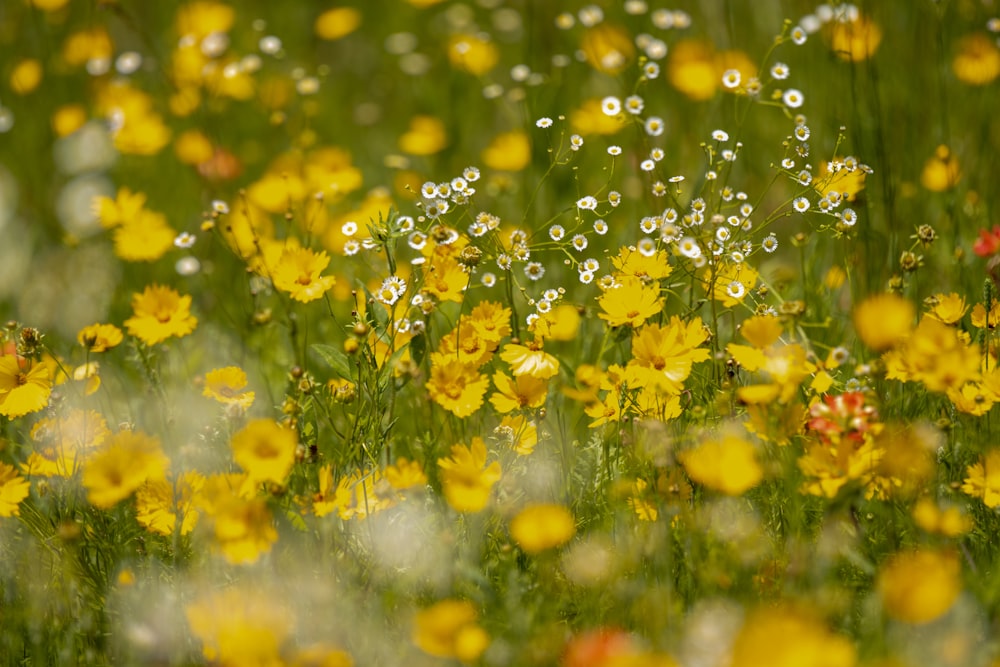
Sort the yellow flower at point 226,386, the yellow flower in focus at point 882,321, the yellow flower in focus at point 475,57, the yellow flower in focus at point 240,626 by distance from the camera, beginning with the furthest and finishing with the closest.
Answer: the yellow flower in focus at point 475,57
the yellow flower at point 226,386
the yellow flower in focus at point 882,321
the yellow flower in focus at point 240,626

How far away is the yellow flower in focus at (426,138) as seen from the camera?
318 centimetres

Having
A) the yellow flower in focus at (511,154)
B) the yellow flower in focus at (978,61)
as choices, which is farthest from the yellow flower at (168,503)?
the yellow flower in focus at (978,61)

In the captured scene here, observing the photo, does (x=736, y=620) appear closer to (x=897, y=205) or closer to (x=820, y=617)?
(x=820, y=617)

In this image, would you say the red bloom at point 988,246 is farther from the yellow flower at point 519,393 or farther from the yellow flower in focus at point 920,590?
the yellow flower at point 519,393

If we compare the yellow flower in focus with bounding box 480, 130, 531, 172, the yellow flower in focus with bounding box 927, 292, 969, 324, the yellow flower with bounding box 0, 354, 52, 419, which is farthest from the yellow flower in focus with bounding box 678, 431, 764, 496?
the yellow flower in focus with bounding box 480, 130, 531, 172

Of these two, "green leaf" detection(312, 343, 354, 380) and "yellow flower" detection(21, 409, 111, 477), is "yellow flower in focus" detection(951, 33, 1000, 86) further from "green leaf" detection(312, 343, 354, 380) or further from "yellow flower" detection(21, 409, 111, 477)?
"yellow flower" detection(21, 409, 111, 477)

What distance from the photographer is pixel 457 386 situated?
1839 mm

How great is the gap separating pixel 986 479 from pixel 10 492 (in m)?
1.55

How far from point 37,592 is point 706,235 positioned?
1294mm

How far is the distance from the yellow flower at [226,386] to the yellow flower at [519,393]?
1.48 feet

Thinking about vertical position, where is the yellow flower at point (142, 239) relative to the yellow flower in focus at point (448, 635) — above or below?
below

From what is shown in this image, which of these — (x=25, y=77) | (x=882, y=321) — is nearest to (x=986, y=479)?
(x=882, y=321)

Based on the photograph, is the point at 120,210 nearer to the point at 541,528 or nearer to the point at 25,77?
the point at 25,77

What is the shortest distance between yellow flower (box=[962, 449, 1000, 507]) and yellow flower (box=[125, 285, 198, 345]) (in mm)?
1455
